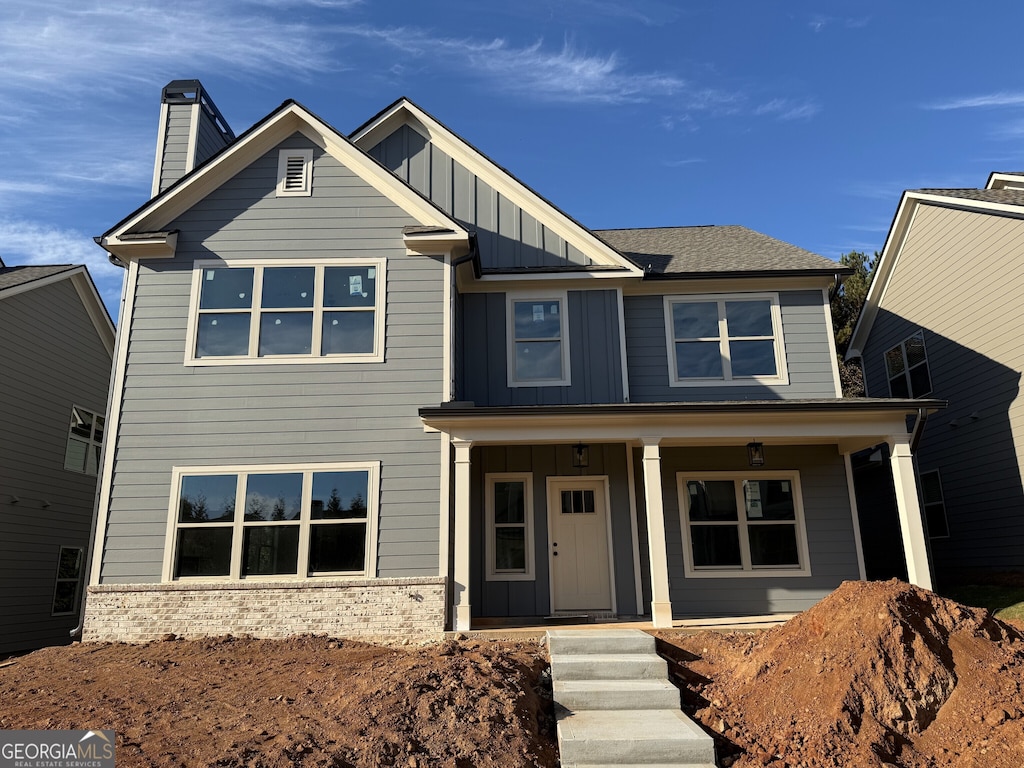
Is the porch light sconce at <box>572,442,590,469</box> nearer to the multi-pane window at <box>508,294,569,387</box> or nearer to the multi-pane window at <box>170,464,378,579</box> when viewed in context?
the multi-pane window at <box>508,294,569,387</box>

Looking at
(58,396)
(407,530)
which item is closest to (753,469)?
(407,530)

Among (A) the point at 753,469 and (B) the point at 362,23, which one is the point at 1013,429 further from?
(B) the point at 362,23

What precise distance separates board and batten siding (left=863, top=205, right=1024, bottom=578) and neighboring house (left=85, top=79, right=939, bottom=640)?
313 cm

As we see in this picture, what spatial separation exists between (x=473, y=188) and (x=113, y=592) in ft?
27.2

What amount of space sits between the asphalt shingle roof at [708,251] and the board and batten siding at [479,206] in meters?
1.05

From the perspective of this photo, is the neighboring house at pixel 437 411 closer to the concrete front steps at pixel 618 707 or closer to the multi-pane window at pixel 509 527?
the multi-pane window at pixel 509 527

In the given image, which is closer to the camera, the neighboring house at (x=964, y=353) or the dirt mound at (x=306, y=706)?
the dirt mound at (x=306, y=706)

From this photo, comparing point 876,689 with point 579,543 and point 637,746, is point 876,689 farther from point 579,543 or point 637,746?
point 579,543

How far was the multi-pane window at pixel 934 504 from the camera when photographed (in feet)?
45.6

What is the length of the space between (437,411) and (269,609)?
340 cm

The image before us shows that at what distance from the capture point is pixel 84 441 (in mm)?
15469

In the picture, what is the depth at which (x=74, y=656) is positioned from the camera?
28.0 feet

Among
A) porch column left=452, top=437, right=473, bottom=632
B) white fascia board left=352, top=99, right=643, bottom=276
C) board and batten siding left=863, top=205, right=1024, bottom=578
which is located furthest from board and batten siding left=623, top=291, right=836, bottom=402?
porch column left=452, top=437, right=473, bottom=632

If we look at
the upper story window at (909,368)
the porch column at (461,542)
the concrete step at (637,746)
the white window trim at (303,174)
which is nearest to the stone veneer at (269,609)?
the porch column at (461,542)
